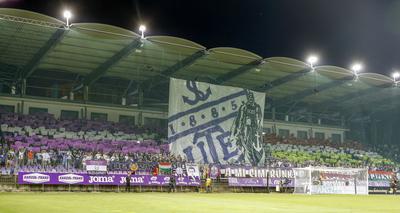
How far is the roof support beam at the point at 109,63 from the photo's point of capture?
40.2 metres

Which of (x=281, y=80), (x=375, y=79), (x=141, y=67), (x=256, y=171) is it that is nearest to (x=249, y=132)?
(x=256, y=171)

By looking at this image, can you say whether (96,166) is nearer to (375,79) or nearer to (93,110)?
(93,110)

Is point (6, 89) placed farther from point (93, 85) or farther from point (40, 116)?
point (93, 85)

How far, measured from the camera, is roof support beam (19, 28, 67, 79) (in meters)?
37.1

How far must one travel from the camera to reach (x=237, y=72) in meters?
48.9

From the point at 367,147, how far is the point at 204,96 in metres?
32.4

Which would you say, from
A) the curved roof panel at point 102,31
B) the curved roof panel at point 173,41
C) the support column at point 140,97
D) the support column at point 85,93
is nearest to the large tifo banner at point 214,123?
the curved roof panel at point 173,41

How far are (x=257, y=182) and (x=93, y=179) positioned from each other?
1479 centimetres

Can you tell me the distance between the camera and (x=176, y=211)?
15.9m

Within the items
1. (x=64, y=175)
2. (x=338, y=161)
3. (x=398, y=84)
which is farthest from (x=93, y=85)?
(x=398, y=84)

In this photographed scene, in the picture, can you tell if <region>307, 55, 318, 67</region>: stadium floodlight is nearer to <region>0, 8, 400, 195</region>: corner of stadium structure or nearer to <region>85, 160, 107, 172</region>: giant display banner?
<region>0, 8, 400, 195</region>: corner of stadium structure

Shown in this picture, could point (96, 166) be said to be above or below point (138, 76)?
below

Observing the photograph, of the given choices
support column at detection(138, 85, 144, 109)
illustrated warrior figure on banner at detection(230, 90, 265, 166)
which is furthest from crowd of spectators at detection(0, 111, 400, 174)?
support column at detection(138, 85, 144, 109)

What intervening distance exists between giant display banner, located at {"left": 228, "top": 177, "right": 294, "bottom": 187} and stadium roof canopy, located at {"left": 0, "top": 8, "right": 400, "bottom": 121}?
35.5 ft
